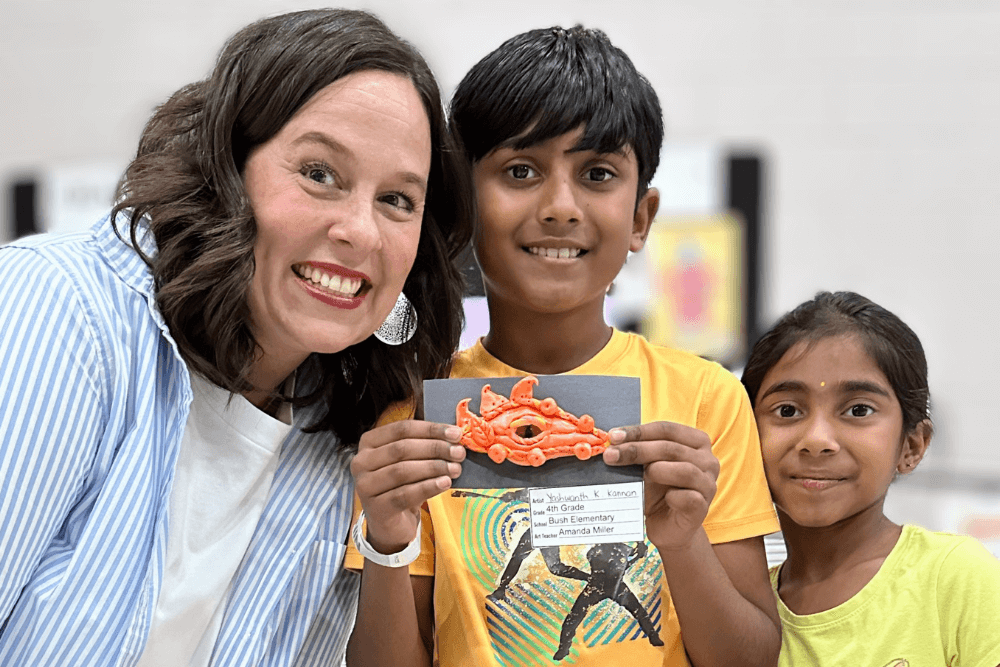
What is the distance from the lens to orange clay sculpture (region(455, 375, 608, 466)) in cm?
122

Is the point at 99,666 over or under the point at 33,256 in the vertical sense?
under

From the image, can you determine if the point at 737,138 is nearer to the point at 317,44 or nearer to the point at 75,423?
the point at 317,44

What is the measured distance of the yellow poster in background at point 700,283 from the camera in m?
4.36

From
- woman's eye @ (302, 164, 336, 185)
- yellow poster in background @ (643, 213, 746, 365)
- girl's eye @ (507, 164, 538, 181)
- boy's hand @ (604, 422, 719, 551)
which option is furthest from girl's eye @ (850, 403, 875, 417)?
yellow poster in background @ (643, 213, 746, 365)

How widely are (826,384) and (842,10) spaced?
3609 mm

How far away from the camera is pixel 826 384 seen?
4.69 ft


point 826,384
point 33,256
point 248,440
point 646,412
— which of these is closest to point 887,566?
point 826,384

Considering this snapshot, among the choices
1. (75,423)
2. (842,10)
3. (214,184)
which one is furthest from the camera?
(842,10)

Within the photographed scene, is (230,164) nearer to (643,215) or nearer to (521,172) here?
(521,172)

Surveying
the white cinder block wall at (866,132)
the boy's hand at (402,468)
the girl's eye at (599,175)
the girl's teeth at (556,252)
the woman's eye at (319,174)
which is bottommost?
the boy's hand at (402,468)

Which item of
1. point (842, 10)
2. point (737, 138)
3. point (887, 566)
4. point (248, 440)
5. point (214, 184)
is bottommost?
point (887, 566)

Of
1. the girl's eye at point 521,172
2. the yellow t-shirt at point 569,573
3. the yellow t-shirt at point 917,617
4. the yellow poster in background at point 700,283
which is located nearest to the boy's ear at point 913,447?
the yellow t-shirt at point 917,617

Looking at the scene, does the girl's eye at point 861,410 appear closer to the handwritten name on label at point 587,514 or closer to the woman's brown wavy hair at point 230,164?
the handwritten name on label at point 587,514

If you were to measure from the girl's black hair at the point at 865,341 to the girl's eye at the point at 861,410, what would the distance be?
0.05m
